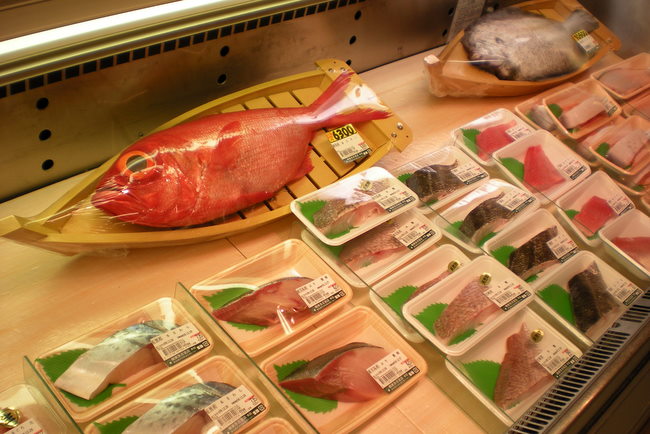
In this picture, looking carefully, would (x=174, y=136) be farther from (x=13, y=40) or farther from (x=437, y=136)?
(x=437, y=136)

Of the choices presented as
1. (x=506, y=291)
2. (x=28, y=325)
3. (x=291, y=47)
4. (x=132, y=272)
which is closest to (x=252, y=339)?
(x=132, y=272)

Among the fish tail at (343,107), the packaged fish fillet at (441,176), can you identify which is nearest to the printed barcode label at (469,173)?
the packaged fish fillet at (441,176)

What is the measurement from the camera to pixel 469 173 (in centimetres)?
208

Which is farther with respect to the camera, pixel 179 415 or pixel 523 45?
pixel 523 45

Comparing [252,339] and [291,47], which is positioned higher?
[291,47]

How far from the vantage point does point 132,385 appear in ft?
4.45

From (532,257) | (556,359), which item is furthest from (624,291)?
(556,359)

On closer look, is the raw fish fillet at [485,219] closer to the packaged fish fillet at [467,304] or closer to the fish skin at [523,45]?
the packaged fish fillet at [467,304]

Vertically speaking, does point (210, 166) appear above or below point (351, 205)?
above

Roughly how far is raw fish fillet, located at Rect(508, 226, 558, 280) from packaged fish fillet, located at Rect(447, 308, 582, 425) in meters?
0.14

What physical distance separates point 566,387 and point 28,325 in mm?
1293

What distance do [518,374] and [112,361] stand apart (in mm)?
1007

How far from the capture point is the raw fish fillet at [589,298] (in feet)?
5.69

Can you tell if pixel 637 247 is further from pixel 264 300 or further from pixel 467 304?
pixel 264 300
